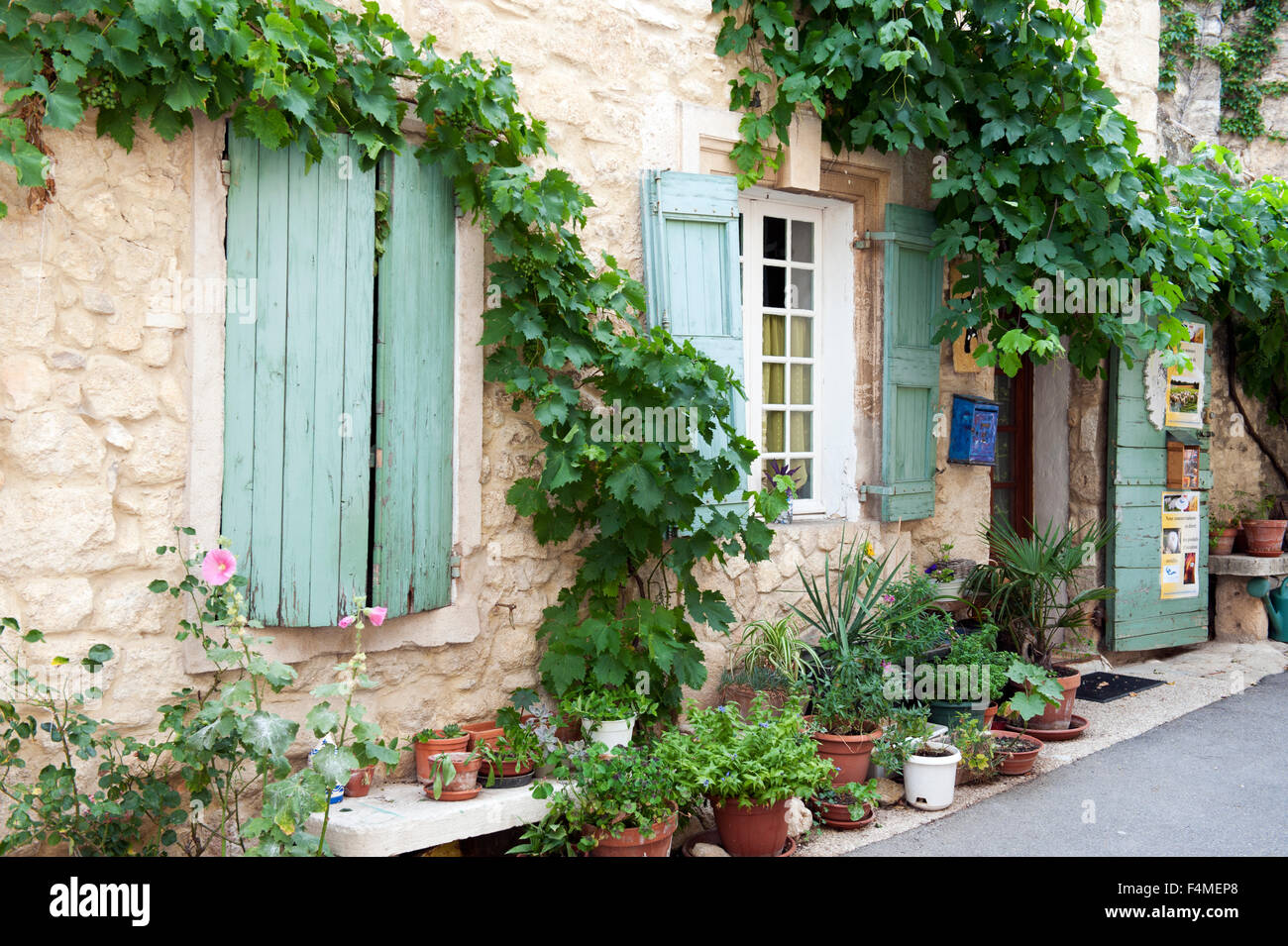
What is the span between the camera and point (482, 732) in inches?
148

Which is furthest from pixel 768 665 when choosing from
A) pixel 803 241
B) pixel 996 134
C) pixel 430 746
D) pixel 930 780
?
pixel 996 134

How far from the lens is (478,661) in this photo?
3.88 m

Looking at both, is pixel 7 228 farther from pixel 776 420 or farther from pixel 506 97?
pixel 776 420

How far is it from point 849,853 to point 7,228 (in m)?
3.32

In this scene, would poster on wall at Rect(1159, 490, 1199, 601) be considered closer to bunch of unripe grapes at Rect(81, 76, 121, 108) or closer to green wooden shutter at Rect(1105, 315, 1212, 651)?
green wooden shutter at Rect(1105, 315, 1212, 651)

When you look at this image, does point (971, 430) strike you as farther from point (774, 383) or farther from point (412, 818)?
point (412, 818)

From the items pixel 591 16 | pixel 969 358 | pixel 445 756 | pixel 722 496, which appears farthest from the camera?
pixel 969 358

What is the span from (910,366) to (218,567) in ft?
11.4

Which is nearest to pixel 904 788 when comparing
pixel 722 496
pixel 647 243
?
pixel 722 496

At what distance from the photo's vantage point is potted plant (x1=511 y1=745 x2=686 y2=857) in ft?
10.9

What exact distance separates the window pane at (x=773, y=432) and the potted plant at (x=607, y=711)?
1.68 m

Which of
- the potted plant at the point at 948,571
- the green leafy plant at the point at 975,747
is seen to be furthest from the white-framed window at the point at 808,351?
the green leafy plant at the point at 975,747

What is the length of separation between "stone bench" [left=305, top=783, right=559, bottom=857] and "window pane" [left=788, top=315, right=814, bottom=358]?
2610mm

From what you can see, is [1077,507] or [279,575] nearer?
[279,575]
